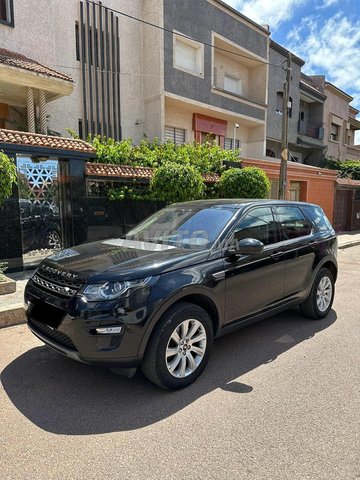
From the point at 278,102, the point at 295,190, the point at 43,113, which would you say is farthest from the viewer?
the point at 278,102

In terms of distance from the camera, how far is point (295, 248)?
4.44m

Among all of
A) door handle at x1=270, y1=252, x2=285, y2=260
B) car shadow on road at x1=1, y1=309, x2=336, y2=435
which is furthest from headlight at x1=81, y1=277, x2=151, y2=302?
door handle at x1=270, y1=252, x2=285, y2=260

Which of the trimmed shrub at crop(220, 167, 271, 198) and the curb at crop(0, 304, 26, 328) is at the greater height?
the trimmed shrub at crop(220, 167, 271, 198)

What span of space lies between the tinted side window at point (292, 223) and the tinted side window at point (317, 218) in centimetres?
21

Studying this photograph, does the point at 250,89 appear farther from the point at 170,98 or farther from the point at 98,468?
the point at 98,468

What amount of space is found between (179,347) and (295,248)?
6.98 ft

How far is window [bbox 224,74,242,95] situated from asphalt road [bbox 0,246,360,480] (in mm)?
17970

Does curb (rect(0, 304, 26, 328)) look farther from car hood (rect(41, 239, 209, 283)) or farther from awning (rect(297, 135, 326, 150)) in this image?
awning (rect(297, 135, 326, 150))

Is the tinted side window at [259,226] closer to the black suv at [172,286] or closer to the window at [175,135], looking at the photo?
the black suv at [172,286]

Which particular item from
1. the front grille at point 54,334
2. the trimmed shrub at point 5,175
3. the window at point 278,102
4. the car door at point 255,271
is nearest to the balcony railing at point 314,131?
the window at point 278,102

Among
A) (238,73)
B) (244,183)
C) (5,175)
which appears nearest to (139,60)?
(238,73)

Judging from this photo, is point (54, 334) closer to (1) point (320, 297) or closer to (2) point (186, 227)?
(2) point (186, 227)

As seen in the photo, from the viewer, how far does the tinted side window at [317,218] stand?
5.12 m

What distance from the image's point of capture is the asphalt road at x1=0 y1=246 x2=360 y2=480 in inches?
88.4
